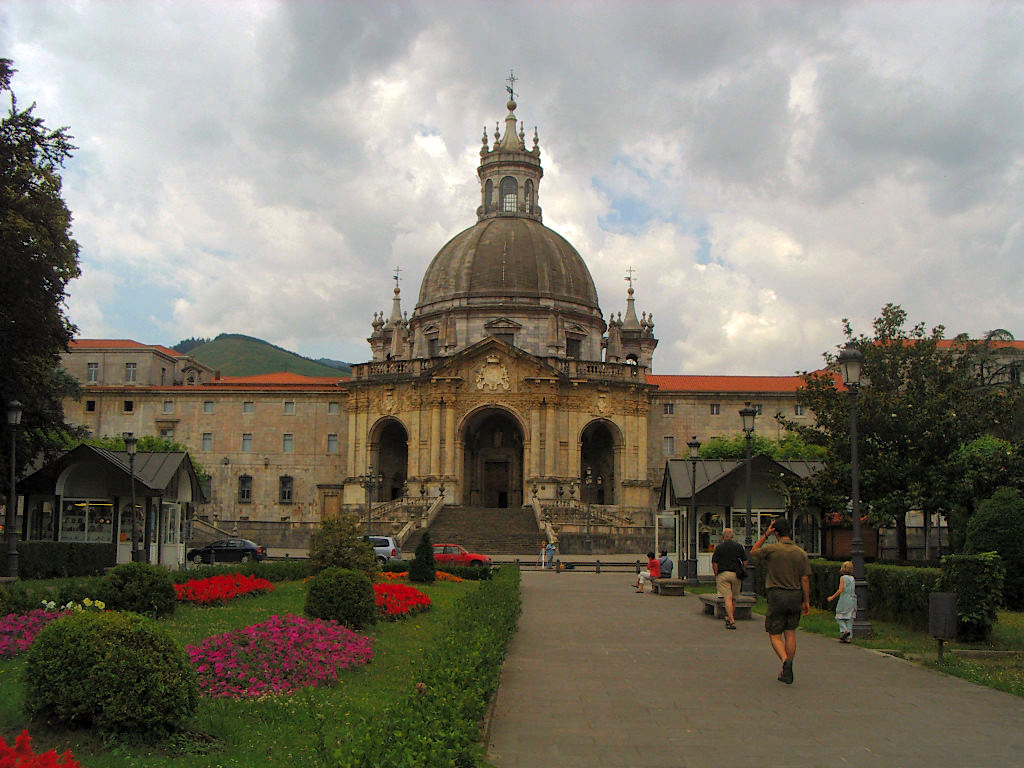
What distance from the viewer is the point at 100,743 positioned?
28.2 ft

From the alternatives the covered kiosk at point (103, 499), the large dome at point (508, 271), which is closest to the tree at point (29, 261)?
the covered kiosk at point (103, 499)

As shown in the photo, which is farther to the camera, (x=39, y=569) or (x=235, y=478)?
(x=235, y=478)

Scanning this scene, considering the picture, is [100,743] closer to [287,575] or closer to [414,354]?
[287,575]

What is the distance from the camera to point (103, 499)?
109 ft

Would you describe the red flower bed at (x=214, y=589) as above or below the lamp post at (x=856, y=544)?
below

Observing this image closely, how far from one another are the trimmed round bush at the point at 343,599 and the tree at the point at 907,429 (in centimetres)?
1658

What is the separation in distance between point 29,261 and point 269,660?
20.1 meters

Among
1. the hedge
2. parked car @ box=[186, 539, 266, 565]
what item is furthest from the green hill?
the hedge

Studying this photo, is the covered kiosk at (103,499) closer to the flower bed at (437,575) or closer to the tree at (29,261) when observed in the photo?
the tree at (29,261)

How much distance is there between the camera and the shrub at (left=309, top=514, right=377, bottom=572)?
78.5ft

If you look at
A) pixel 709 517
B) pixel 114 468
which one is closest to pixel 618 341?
pixel 709 517

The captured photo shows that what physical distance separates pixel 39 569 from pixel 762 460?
21.6 meters

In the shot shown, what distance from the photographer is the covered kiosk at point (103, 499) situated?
32.7 metres

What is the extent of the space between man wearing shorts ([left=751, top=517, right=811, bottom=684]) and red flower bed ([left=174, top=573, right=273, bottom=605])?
11.5 metres
